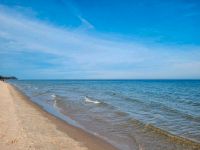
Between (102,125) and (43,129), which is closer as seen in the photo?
(43,129)

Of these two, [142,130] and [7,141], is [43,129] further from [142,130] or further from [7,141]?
[142,130]

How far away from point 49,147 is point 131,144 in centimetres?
362

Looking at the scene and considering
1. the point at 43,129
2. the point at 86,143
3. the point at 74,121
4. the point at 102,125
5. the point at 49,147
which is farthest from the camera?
the point at 74,121

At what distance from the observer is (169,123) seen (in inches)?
596

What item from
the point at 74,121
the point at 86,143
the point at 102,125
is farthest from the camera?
the point at 74,121

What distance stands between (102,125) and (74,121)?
2.17 m

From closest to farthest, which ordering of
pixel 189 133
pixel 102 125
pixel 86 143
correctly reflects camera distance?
pixel 86 143
pixel 189 133
pixel 102 125

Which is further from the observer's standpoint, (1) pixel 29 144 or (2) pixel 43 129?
(2) pixel 43 129

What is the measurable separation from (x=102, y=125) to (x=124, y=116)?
3.41m

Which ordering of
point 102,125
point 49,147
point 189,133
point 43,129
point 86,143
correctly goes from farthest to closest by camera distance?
1. point 102,125
2. point 189,133
3. point 43,129
4. point 86,143
5. point 49,147

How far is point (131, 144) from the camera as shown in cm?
1033

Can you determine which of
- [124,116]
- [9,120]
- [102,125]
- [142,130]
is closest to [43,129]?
[9,120]

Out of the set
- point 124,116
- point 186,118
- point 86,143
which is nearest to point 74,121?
point 124,116

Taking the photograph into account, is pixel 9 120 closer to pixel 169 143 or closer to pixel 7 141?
pixel 7 141
